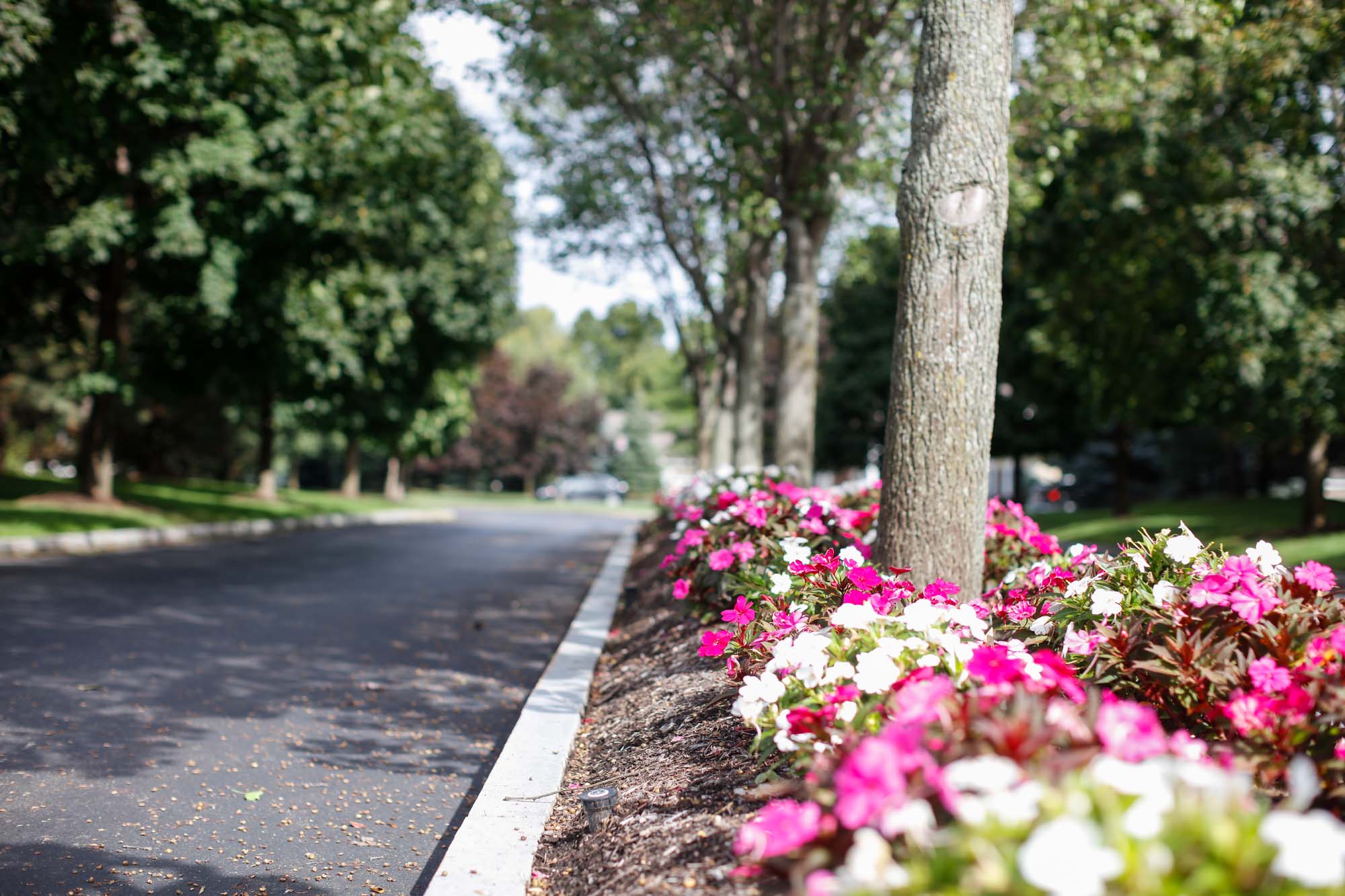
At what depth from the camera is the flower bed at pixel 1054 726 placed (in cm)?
171

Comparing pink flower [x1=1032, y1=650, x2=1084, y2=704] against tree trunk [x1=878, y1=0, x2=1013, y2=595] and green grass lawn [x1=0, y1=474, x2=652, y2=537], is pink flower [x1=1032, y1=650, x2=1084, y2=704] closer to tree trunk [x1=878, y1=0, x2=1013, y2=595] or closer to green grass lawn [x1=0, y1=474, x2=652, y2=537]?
tree trunk [x1=878, y1=0, x2=1013, y2=595]

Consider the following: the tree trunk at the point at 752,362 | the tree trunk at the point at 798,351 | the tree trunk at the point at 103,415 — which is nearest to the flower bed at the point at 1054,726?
the tree trunk at the point at 798,351

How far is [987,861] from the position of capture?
1727mm

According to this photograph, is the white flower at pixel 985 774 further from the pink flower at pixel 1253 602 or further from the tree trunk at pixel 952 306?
the tree trunk at pixel 952 306

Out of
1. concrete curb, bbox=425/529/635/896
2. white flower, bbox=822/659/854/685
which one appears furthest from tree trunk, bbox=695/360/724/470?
white flower, bbox=822/659/854/685

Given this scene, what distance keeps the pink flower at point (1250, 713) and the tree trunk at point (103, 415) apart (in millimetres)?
19318

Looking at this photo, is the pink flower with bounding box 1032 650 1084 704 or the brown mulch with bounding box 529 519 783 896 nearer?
the pink flower with bounding box 1032 650 1084 704

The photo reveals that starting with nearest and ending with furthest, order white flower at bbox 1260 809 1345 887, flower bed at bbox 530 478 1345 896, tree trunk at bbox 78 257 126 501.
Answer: white flower at bbox 1260 809 1345 887, flower bed at bbox 530 478 1345 896, tree trunk at bbox 78 257 126 501

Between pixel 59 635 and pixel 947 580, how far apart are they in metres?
6.60

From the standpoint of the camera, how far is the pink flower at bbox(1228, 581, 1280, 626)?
3.13m

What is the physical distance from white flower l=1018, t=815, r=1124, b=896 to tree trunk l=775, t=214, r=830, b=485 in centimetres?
1028

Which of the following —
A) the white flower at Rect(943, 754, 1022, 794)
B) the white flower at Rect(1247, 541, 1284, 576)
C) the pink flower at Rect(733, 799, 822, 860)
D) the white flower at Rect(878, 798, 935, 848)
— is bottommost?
the pink flower at Rect(733, 799, 822, 860)

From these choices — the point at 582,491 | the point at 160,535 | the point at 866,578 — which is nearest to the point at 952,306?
the point at 866,578

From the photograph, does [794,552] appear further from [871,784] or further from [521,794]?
[871,784]
